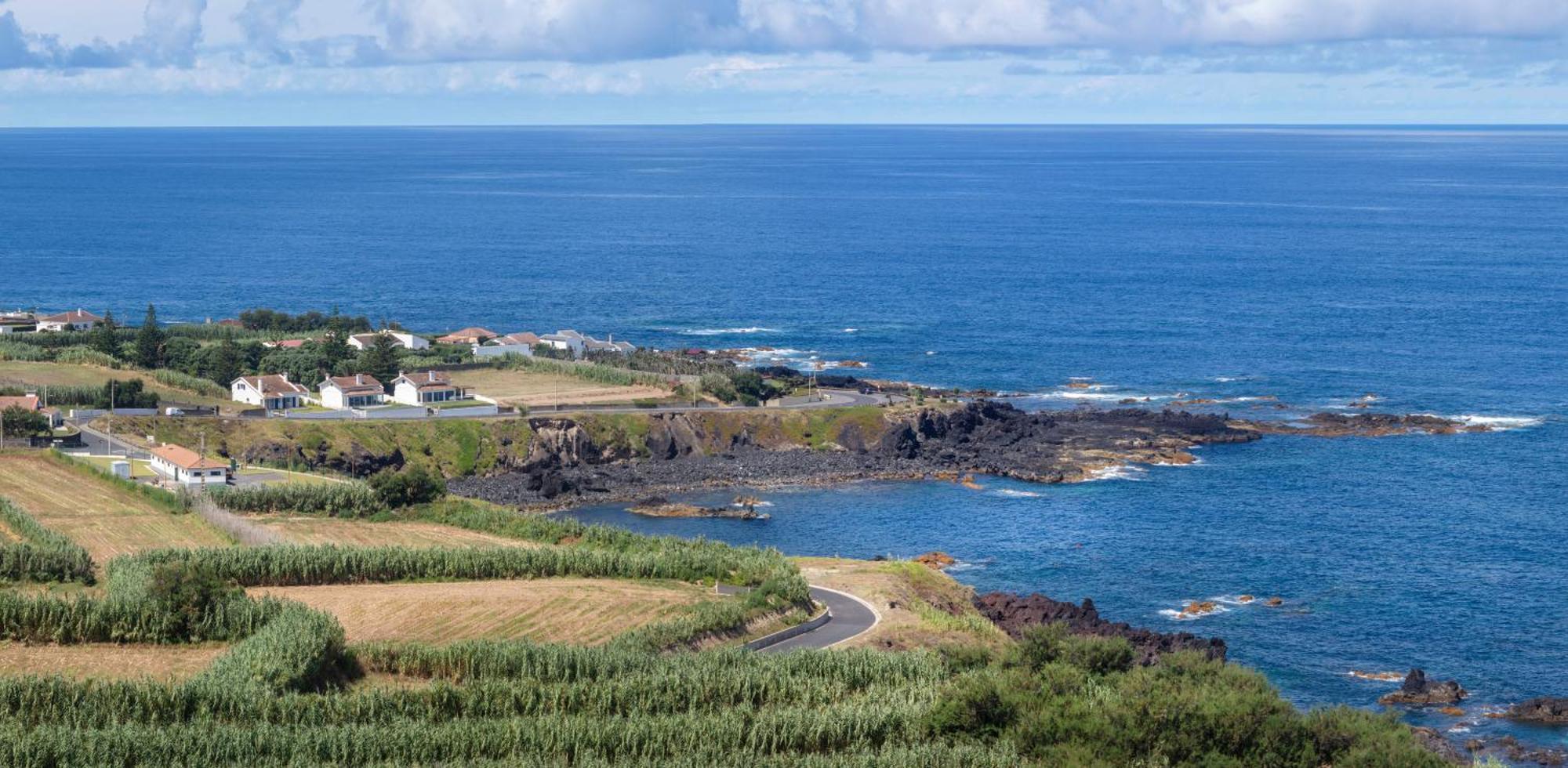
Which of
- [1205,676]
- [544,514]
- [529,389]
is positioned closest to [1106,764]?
[1205,676]

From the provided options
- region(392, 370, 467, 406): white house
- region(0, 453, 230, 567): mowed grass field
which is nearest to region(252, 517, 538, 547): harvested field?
region(0, 453, 230, 567): mowed grass field

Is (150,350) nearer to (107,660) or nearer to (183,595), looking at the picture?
(183,595)

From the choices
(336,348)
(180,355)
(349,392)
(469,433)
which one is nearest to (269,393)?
(349,392)

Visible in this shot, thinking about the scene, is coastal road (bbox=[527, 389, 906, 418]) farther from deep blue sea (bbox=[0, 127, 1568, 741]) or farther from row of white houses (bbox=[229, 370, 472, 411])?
deep blue sea (bbox=[0, 127, 1568, 741])

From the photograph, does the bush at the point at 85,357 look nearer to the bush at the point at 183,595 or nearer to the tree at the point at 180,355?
the tree at the point at 180,355

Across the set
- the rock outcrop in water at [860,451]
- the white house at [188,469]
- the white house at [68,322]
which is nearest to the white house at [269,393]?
the rock outcrop in water at [860,451]

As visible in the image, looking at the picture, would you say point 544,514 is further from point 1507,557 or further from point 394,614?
point 1507,557
